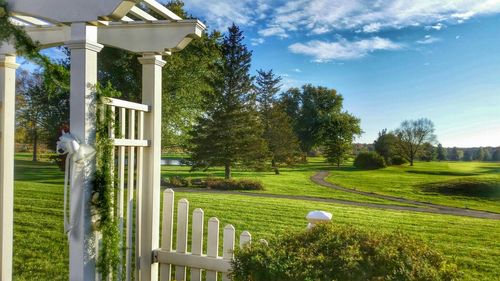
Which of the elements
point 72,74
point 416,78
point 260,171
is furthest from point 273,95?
point 72,74

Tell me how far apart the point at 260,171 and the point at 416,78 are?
4823 millimetres

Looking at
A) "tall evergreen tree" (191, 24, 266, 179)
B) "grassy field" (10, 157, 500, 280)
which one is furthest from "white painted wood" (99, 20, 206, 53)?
"tall evergreen tree" (191, 24, 266, 179)

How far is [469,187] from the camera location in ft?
24.6

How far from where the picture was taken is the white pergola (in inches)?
64.9

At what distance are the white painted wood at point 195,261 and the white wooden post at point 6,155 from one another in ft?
3.00

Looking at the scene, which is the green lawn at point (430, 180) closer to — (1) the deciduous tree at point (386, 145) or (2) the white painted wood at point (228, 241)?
(1) the deciduous tree at point (386, 145)

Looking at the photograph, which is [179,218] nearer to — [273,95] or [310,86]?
[310,86]

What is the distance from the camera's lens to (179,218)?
2395mm

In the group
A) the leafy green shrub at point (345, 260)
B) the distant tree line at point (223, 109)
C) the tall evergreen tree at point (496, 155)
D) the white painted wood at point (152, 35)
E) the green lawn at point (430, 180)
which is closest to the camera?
the leafy green shrub at point (345, 260)

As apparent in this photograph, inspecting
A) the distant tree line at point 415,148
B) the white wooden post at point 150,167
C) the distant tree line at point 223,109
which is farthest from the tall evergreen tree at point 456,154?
the white wooden post at point 150,167

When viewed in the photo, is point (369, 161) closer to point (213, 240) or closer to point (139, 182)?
point (213, 240)

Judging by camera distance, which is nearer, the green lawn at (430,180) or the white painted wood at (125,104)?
the white painted wood at (125,104)

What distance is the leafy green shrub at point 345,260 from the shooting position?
145cm

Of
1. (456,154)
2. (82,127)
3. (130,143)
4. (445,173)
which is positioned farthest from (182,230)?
(445,173)
